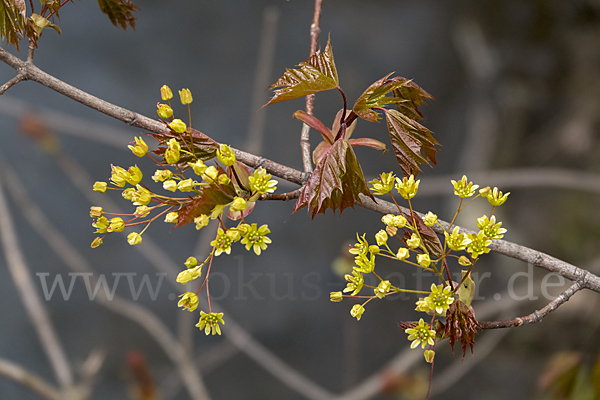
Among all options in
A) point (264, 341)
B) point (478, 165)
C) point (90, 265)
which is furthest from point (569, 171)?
point (90, 265)

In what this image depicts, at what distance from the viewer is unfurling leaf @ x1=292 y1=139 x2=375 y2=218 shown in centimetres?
21

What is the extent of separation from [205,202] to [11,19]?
0.50 feet

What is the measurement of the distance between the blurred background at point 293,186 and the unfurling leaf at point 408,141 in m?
0.58

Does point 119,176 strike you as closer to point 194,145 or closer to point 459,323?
point 194,145

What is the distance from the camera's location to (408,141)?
0.22 meters

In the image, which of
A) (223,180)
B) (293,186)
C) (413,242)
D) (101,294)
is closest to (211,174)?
(223,180)

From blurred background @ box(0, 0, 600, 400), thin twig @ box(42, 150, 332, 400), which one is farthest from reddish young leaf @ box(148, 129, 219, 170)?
thin twig @ box(42, 150, 332, 400)

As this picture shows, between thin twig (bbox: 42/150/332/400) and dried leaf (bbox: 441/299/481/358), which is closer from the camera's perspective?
dried leaf (bbox: 441/299/481/358)

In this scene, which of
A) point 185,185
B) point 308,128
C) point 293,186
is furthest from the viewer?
point 293,186

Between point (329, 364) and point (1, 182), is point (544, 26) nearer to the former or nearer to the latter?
Answer: point (329, 364)

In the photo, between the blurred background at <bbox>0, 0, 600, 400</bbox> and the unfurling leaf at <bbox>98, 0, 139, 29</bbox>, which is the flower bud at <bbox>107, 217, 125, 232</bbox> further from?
the blurred background at <bbox>0, 0, 600, 400</bbox>

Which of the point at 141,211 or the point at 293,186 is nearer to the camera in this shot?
the point at 141,211

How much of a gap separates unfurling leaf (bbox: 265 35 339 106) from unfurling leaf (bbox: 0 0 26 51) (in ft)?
0.48

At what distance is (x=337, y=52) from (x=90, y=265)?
2.67 ft
